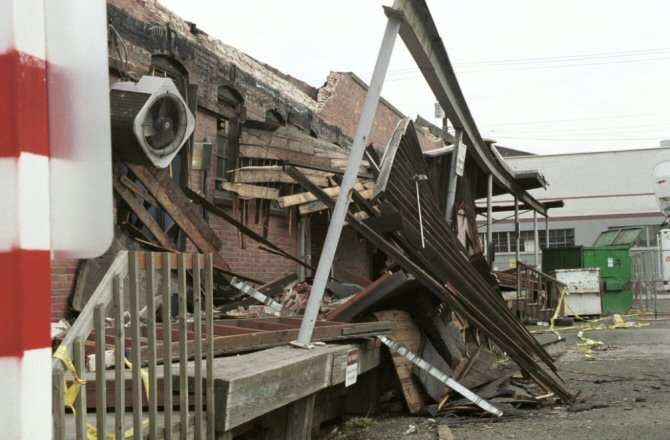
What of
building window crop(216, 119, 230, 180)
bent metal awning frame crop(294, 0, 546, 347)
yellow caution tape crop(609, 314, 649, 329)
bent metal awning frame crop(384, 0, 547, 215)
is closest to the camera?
bent metal awning frame crop(294, 0, 546, 347)

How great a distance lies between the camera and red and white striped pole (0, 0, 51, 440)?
4.00ft

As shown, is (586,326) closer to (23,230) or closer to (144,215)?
(144,215)

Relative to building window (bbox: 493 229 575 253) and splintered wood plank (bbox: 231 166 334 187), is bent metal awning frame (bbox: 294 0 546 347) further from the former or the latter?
building window (bbox: 493 229 575 253)

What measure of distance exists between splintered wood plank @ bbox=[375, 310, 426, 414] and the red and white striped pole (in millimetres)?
5530

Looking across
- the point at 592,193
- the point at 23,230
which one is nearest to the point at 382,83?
the point at 23,230

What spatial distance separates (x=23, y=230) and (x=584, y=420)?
235 inches

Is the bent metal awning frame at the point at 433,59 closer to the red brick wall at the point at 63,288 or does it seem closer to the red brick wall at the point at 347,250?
the red brick wall at the point at 347,250

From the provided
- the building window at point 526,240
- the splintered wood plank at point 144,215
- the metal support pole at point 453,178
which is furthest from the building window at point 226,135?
the building window at point 526,240

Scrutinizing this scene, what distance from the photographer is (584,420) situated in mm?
6262

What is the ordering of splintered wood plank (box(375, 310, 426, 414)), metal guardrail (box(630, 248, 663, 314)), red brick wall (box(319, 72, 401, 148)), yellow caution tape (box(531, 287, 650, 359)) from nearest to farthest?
splintered wood plank (box(375, 310, 426, 414))
yellow caution tape (box(531, 287, 650, 359))
red brick wall (box(319, 72, 401, 148))
metal guardrail (box(630, 248, 663, 314))

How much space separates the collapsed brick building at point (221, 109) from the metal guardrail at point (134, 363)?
12.1 ft

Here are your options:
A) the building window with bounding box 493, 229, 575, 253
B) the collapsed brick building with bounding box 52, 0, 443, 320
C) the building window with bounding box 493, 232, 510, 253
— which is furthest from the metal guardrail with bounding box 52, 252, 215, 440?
the building window with bounding box 493, 232, 510, 253

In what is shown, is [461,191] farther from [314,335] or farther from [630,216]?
[630,216]

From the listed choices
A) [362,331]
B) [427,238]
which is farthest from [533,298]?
[362,331]
